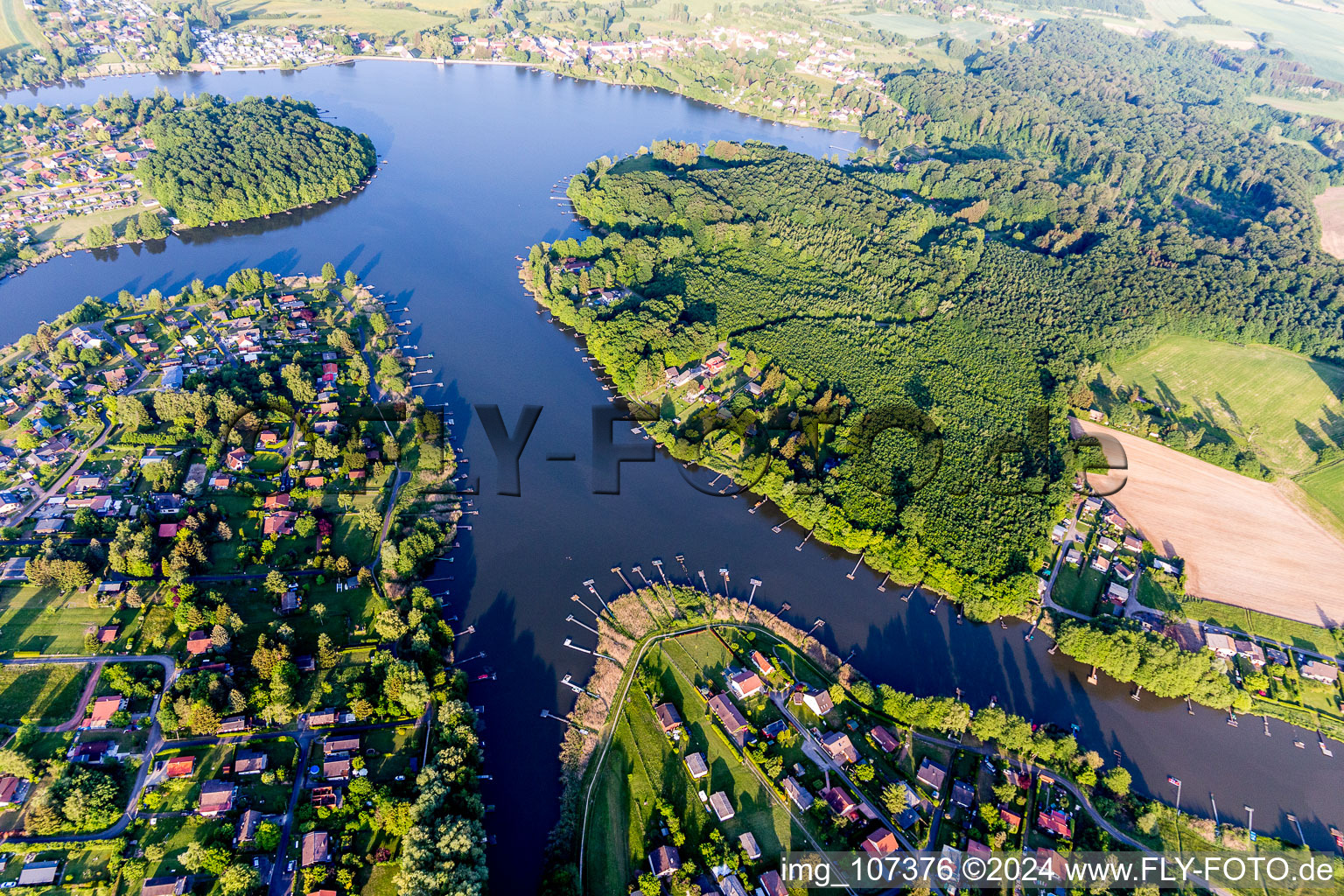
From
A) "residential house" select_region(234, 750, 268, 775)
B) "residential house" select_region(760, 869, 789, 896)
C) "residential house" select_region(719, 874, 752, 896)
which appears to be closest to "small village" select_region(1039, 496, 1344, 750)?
"residential house" select_region(760, 869, 789, 896)

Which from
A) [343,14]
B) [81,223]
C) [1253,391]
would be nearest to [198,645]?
[81,223]

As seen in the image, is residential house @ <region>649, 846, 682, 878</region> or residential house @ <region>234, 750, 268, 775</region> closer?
residential house @ <region>649, 846, 682, 878</region>

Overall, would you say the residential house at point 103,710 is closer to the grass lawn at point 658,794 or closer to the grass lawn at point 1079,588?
the grass lawn at point 658,794

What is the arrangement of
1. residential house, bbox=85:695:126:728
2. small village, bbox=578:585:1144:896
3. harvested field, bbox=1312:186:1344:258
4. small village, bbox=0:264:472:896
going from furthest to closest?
harvested field, bbox=1312:186:1344:258, residential house, bbox=85:695:126:728, small village, bbox=578:585:1144:896, small village, bbox=0:264:472:896

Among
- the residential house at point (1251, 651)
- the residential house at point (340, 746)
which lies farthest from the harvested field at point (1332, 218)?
the residential house at point (340, 746)

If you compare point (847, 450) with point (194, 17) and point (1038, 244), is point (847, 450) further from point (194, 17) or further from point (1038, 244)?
point (194, 17)

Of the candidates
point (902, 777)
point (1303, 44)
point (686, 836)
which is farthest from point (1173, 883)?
point (1303, 44)

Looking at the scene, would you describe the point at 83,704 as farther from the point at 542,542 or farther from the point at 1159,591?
the point at 1159,591

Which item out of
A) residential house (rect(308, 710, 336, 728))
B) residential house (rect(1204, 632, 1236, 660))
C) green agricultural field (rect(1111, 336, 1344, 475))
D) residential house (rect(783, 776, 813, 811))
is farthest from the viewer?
green agricultural field (rect(1111, 336, 1344, 475))

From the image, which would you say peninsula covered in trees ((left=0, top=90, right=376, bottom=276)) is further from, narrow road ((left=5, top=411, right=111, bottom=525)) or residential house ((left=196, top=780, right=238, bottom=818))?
residential house ((left=196, top=780, right=238, bottom=818))
